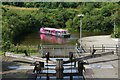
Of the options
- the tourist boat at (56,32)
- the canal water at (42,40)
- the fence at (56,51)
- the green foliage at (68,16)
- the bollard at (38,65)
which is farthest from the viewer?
the green foliage at (68,16)

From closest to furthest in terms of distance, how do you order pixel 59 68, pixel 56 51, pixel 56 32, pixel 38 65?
pixel 59 68 → pixel 38 65 → pixel 56 51 → pixel 56 32

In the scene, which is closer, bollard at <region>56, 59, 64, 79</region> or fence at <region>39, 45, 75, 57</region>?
bollard at <region>56, 59, 64, 79</region>

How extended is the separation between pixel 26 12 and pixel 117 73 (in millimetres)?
13116

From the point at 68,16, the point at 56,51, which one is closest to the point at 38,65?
the point at 56,51

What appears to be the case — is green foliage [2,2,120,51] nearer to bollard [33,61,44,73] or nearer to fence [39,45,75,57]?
fence [39,45,75,57]

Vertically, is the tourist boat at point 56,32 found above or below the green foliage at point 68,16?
below

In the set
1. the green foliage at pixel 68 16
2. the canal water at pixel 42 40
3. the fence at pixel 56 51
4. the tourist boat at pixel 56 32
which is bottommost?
the fence at pixel 56 51

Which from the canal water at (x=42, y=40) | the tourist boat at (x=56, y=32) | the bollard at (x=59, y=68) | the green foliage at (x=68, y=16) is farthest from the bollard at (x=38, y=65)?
the green foliage at (x=68, y=16)

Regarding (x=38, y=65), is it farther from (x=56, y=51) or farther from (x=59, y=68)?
(x=56, y=51)

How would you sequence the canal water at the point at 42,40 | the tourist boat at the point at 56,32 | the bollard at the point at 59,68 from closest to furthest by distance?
the bollard at the point at 59,68 < the canal water at the point at 42,40 < the tourist boat at the point at 56,32

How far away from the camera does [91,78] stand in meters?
4.85

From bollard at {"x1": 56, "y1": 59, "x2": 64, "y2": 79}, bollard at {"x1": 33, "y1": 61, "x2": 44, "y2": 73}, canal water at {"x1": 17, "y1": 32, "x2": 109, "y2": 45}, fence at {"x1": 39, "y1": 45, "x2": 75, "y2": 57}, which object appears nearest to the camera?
bollard at {"x1": 56, "y1": 59, "x2": 64, "y2": 79}

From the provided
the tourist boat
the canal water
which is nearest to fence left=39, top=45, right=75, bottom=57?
the canal water

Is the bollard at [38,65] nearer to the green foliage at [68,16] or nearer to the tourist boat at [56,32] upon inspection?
the tourist boat at [56,32]
